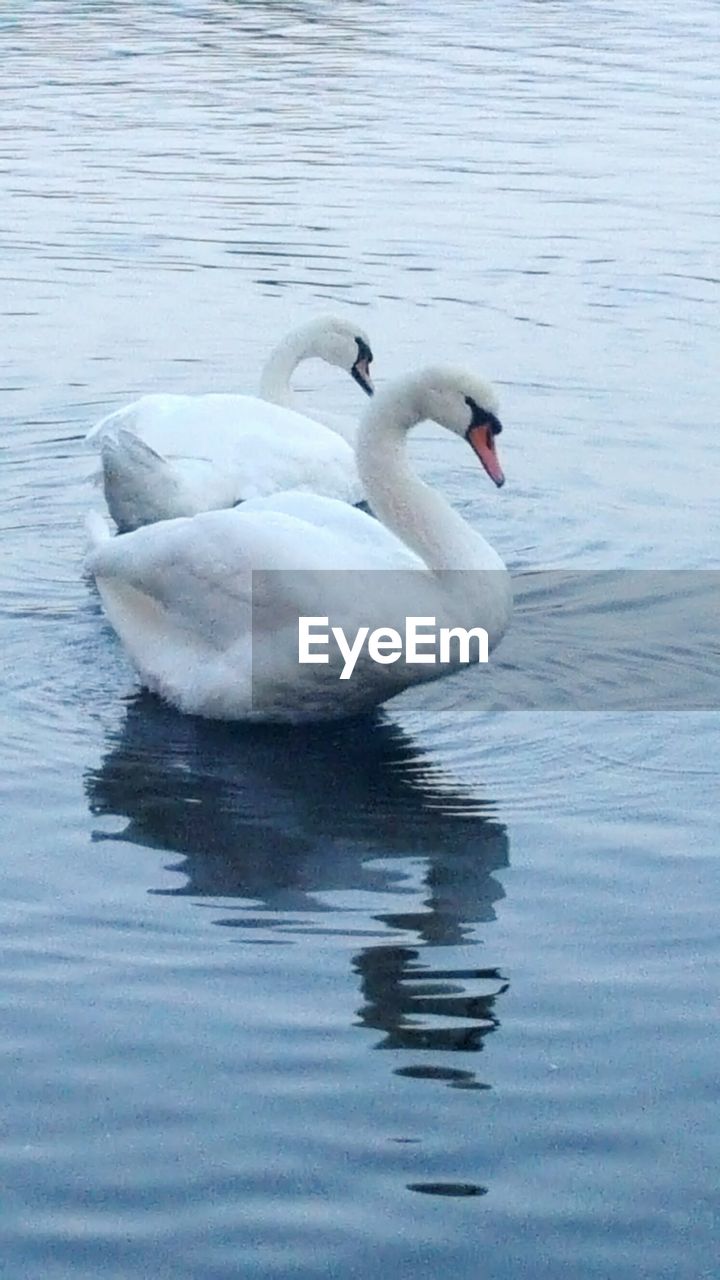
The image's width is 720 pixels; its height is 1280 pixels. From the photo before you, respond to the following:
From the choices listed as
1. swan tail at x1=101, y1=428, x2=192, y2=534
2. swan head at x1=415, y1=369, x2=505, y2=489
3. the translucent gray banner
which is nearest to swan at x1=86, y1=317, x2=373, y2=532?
swan tail at x1=101, y1=428, x2=192, y2=534

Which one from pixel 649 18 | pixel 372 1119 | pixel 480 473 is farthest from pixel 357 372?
pixel 649 18

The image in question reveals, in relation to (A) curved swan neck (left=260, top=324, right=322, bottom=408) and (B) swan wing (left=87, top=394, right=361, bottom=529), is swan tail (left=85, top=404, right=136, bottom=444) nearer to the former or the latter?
(B) swan wing (left=87, top=394, right=361, bottom=529)

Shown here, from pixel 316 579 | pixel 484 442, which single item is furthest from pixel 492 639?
pixel 484 442

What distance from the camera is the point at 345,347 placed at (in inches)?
461

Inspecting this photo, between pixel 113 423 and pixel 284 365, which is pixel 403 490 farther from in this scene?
pixel 284 365

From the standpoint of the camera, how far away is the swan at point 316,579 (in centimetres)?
753

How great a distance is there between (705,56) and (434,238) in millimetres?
9717

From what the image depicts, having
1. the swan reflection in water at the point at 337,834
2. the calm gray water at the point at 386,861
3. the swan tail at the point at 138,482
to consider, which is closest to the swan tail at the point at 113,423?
the calm gray water at the point at 386,861

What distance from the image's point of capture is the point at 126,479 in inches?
356

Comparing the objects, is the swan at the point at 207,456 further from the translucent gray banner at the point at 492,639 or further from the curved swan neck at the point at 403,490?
the curved swan neck at the point at 403,490

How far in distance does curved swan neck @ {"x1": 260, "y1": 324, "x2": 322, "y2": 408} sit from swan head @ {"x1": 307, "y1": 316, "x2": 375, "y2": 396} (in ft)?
0.25

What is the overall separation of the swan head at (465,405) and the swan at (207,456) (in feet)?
5.17

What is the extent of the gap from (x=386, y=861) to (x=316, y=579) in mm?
1129

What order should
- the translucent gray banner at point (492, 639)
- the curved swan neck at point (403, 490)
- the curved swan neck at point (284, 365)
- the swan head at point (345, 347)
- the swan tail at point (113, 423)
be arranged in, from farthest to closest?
the swan head at point (345, 347) < the curved swan neck at point (284, 365) < the swan tail at point (113, 423) < the curved swan neck at point (403, 490) < the translucent gray banner at point (492, 639)
